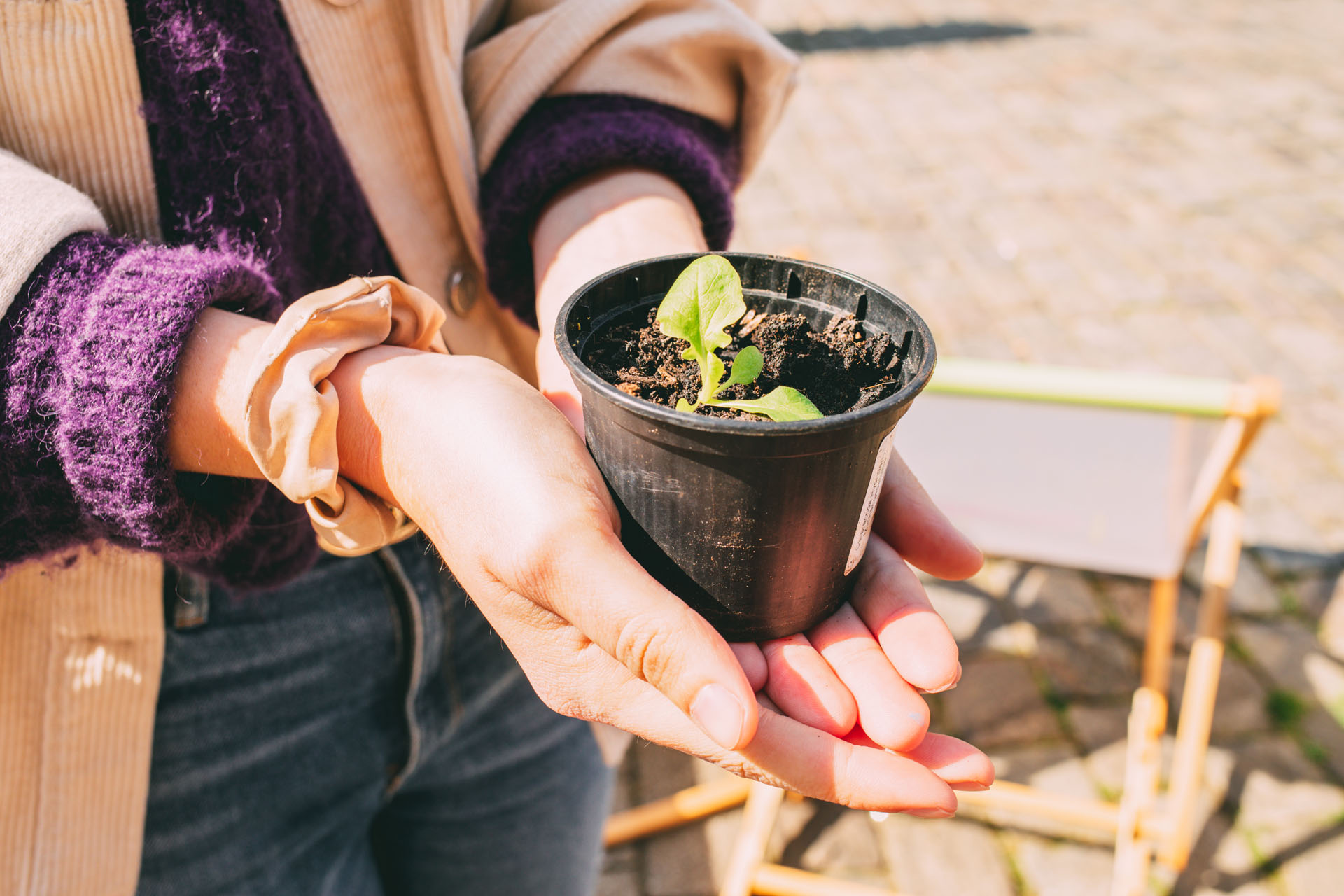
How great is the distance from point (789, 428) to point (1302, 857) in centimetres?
268

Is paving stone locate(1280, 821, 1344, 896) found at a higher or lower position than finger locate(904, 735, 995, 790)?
lower

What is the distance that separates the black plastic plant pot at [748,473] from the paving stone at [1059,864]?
194 cm

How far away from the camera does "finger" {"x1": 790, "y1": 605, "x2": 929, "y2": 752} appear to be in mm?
1029

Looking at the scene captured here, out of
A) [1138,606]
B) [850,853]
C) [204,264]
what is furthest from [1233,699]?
[204,264]

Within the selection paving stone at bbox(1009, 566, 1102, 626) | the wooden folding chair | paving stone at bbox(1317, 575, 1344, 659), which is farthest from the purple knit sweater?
paving stone at bbox(1317, 575, 1344, 659)

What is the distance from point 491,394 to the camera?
1.08 m

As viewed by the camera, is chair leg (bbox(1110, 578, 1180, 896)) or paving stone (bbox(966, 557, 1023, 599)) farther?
paving stone (bbox(966, 557, 1023, 599))

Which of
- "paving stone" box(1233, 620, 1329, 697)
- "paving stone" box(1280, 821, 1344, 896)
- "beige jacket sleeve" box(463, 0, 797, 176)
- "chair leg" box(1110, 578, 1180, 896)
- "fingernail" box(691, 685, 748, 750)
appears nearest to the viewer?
"fingernail" box(691, 685, 748, 750)

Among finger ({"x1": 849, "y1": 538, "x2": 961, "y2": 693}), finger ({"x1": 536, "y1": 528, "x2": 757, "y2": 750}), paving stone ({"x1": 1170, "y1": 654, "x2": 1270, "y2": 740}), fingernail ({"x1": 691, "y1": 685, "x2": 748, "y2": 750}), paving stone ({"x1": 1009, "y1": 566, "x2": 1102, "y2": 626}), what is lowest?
paving stone ({"x1": 1170, "y1": 654, "x2": 1270, "y2": 740})

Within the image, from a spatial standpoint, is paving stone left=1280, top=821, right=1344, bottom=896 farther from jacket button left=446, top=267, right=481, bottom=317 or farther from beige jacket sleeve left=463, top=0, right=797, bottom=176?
jacket button left=446, top=267, right=481, bottom=317

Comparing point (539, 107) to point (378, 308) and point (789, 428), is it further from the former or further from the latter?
point (789, 428)

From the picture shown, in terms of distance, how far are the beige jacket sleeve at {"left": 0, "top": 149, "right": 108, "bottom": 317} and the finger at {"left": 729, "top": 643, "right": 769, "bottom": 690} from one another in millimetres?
918

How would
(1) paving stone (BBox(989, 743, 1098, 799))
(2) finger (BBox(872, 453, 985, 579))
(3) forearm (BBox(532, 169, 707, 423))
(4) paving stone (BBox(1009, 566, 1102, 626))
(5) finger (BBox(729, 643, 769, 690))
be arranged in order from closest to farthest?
(5) finger (BBox(729, 643, 769, 690)) < (2) finger (BBox(872, 453, 985, 579)) < (3) forearm (BBox(532, 169, 707, 423)) < (1) paving stone (BBox(989, 743, 1098, 799)) < (4) paving stone (BBox(1009, 566, 1102, 626))

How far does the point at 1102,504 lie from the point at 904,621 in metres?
1.66
